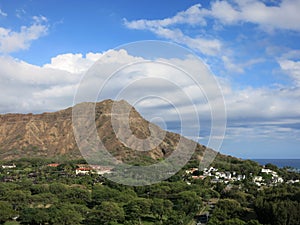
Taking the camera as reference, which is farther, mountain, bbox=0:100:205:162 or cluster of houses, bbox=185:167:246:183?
mountain, bbox=0:100:205:162

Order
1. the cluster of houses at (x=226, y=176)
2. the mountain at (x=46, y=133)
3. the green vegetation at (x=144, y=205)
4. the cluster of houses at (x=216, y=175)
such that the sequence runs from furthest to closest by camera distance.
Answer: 1. the mountain at (x=46, y=133)
2. the cluster of houses at (x=216, y=175)
3. the cluster of houses at (x=226, y=176)
4. the green vegetation at (x=144, y=205)

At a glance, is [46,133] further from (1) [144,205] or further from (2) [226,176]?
(1) [144,205]

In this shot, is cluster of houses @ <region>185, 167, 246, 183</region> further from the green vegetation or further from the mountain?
the mountain

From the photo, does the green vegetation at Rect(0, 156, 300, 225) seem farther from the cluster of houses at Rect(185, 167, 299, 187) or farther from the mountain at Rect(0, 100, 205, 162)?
the mountain at Rect(0, 100, 205, 162)

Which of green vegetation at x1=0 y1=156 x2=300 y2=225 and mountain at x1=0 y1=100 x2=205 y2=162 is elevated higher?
mountain at x1=0 y1=100 x2=205 y2=162

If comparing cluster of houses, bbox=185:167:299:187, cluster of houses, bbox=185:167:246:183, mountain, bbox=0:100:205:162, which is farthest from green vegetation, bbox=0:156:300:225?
mountain, bbox=0:100:205:162

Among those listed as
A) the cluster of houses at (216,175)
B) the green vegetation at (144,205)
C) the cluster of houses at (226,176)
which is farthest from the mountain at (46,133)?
the green vegetation at (144,205)

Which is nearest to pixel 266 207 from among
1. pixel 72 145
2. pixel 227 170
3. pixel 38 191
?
pixel 38 191

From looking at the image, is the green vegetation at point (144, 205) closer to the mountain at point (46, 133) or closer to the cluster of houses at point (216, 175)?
the cluster of houses at point (216, 175)

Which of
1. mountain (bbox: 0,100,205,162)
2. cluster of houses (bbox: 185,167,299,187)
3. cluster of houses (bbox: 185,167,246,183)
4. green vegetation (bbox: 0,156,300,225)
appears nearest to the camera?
green vegetation (bbox: 0,156,300,225)

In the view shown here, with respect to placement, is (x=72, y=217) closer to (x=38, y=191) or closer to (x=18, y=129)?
(x=38, y=191)

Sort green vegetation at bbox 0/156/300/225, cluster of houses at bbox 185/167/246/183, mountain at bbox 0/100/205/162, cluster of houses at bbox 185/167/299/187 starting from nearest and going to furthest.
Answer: green vegetation at bbox 0/156/300/225 → cluster of houses at bbox 185/167/299/187 → cluster of houses at bbox 185/167/246/183 → mountain at bbox 0/100/205/162
